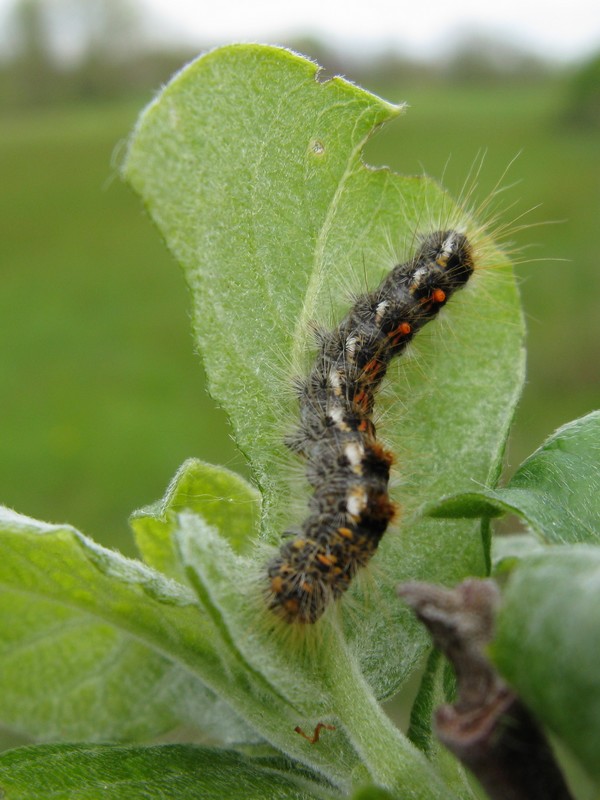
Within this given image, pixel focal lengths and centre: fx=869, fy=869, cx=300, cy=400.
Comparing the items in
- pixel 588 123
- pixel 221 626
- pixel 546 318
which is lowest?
pixel 221 626

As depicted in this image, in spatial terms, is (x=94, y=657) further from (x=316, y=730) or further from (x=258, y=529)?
(x=316, y=730)

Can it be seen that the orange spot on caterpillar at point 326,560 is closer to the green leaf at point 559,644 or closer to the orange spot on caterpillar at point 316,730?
the orange spot on caterpillar at point 316,730

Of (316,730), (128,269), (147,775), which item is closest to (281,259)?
(316,730)

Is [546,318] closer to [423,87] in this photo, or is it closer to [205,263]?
[205,263]

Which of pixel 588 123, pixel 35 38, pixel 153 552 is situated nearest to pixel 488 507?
pixel 153 552

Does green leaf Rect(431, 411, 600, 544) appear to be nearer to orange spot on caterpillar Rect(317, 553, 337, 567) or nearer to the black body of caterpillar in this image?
the black body of caterpillar

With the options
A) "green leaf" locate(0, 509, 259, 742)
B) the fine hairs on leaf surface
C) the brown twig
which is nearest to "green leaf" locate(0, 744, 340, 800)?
the fine hairs on leaf surface
